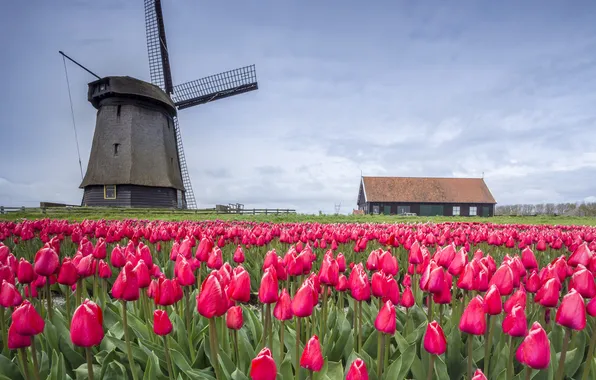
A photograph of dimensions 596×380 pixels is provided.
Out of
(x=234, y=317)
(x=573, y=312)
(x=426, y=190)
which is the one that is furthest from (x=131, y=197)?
(x=426, y=190)

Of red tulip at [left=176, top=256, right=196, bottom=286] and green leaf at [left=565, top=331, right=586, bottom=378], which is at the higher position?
red tulip at [left=176, top=256, right=196, bottom=286]

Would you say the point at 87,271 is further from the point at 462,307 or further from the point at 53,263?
the point at 462,307

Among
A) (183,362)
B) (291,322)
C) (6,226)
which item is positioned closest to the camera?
(183,362)

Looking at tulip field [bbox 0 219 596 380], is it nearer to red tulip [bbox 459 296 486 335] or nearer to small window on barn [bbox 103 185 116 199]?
red tulip [bbox 459 296 486 335]

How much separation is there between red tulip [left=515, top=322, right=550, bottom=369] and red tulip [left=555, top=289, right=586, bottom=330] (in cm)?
36

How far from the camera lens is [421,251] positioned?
11.7 feet

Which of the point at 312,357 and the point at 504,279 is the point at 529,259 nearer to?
the point at 504,279

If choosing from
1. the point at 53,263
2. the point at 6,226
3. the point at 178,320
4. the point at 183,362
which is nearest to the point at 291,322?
the point at 178,320

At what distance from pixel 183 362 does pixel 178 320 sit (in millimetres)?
584

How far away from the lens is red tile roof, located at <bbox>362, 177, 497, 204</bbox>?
45531 millimetres

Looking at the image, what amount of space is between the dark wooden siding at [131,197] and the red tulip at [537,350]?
1093 inches

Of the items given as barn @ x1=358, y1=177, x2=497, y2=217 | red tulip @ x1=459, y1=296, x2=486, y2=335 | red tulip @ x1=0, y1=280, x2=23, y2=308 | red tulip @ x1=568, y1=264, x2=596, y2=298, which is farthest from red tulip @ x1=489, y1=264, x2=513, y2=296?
barn @ x1=358, y1=177, x2=497, y2=217

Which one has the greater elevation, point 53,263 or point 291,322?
point 53,263

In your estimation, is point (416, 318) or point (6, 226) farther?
point (6, 226)
